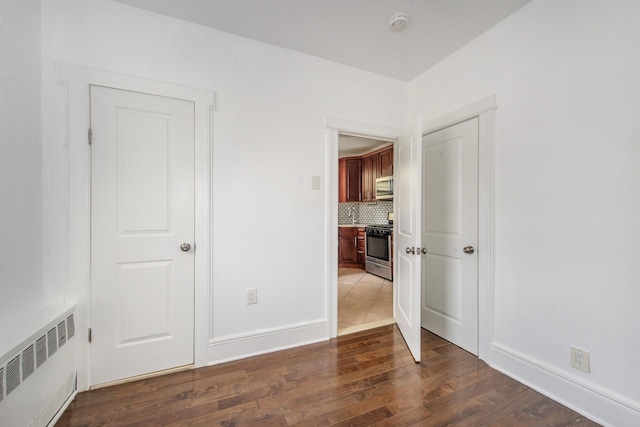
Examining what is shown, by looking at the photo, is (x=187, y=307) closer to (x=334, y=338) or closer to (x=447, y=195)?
(x=334, y=338)

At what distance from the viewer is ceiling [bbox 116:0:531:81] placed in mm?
1777

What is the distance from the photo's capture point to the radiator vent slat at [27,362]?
122cm

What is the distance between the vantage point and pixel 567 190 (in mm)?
1584

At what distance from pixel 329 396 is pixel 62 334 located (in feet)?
5.53

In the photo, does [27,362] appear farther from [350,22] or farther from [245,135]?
[350,22]

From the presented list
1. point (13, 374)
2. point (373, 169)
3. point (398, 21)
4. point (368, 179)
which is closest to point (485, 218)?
point (398, 21)

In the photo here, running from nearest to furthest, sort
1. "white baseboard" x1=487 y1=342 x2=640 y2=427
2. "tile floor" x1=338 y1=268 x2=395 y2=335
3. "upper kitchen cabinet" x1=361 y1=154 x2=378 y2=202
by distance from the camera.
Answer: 1. "white baseboard" x1=487 y1=342 x2=640 y2=427
2. "tile floor" x1=338 y1=268 x2=395 y2=335
3. "upper kitchen cabinet" x1=361 y1=154 x2=378 y2=202

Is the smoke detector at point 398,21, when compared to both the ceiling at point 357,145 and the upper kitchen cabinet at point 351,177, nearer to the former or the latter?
the ceiling at point 357,145

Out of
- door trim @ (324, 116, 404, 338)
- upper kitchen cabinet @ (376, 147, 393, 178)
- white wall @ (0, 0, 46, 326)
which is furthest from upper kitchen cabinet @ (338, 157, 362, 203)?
white wall @ (0, 0, 46, 326)

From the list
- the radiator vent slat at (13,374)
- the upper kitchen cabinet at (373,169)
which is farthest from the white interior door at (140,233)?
the upper kitchen cabinet at (373,169)

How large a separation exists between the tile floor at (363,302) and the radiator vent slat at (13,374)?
212 cm

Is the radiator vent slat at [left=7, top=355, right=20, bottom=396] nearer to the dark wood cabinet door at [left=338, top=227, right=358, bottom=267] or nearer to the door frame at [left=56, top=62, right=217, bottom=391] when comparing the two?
the door frame at [left=56, top=62, right=217, bottom=391]

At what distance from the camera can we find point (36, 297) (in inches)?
61.6

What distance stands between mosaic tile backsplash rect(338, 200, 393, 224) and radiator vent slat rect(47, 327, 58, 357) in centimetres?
496
